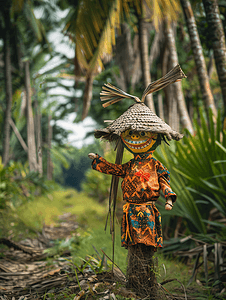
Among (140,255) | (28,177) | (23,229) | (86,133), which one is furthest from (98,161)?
(86,133)

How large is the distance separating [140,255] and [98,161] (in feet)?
2.06

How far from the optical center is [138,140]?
1496mm

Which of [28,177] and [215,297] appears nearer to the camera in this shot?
[215,297]

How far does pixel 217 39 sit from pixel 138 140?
197 cm

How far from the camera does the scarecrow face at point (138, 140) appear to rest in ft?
4.87

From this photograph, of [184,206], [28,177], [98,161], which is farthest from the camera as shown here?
[28,177]

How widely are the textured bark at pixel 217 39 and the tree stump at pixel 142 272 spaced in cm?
203

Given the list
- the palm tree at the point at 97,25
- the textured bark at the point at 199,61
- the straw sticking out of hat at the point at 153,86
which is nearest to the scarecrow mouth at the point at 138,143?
the straw sticking out of hat at the point at 153,86

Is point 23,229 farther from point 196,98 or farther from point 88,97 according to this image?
point 196,98

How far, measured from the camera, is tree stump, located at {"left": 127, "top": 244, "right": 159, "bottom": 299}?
4.77 feet

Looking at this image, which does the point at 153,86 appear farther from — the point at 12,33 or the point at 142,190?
the point at 12,33

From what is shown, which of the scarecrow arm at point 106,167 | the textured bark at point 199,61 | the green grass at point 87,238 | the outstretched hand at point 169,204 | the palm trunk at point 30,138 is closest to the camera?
the outstretched hand at point 169,204

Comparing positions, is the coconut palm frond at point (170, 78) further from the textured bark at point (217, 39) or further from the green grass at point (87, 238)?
the textured bark at point (217, 39)

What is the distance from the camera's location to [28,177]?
4641 millimetres
